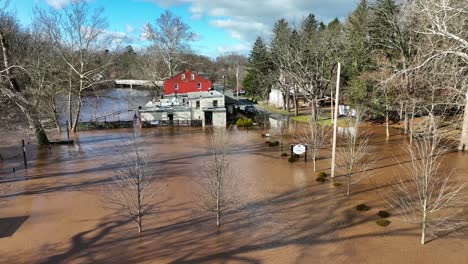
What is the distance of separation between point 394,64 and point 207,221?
23.1 metres

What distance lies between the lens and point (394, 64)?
92.8 feet

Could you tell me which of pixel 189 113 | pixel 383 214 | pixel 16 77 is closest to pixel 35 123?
pixel 16 77

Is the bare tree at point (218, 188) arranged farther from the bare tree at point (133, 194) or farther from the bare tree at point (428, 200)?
the bare tree at point (428, 200)

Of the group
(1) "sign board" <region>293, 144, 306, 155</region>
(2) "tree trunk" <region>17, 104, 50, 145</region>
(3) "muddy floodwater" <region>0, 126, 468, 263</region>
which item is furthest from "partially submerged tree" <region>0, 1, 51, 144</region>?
(1) "sign board" <region>293, 144, 306, 155</region>

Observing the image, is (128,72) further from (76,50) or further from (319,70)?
(319,70)

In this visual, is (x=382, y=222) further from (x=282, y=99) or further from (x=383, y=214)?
(x=282, y=99)

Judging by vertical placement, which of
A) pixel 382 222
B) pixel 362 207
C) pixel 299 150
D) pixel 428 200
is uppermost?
pixel 299 150

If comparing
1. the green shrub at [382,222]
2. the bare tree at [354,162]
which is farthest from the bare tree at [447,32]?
the green shrub at [382,222]

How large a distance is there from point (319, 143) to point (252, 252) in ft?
36.3

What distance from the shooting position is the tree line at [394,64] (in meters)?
21.7

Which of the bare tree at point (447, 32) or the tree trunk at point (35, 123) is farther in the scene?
the tree trunk at point (35, 123)

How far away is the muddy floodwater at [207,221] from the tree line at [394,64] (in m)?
6.18

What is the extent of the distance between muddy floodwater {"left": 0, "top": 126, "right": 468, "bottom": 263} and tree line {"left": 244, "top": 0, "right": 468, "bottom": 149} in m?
6.18

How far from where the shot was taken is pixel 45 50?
34281mm
